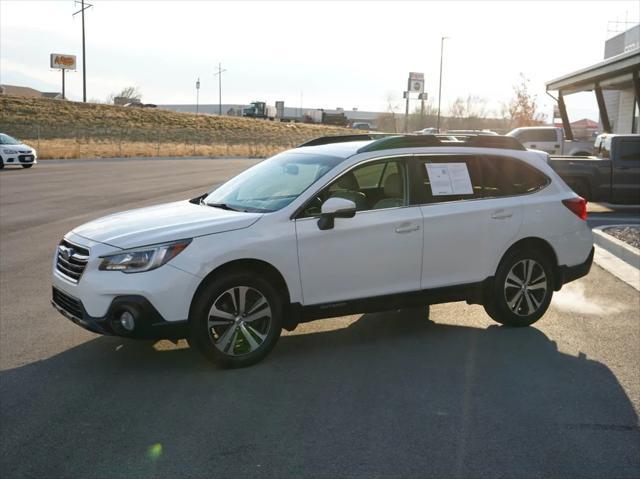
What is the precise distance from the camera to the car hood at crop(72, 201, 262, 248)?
571 centimetres

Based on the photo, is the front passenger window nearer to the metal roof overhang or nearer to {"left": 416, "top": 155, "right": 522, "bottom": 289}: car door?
{"left": 416, "top": 155, "right": 522, "bottom": 289}: car door

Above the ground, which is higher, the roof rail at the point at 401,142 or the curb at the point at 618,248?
the roof rail at the point at 401,142

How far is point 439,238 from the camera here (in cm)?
673

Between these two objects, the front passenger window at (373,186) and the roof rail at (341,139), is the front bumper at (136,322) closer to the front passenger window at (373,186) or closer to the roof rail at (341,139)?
the front passenger window at (373,186)

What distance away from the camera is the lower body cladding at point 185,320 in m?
5.54

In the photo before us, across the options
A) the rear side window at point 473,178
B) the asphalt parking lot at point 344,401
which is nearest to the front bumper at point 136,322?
the asphalt parking lot at point 344,401

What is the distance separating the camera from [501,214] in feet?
23.3

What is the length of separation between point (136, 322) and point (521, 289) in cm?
364

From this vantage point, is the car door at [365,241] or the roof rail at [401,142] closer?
the car door at [365,241]

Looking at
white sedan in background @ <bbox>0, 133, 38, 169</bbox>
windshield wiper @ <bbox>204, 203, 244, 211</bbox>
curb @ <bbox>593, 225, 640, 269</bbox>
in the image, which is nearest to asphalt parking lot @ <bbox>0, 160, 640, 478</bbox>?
windshield wiper @ <bbox>204, 203, 244, 211</bbox>

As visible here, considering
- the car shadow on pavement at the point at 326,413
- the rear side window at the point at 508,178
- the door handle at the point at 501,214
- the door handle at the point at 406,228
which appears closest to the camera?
the car shadow on pavement at the point at 326,413

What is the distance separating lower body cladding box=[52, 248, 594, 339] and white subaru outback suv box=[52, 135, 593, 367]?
1 cm

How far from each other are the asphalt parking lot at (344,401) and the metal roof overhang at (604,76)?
2109 cm

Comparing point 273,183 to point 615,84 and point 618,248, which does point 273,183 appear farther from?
point 615,84
